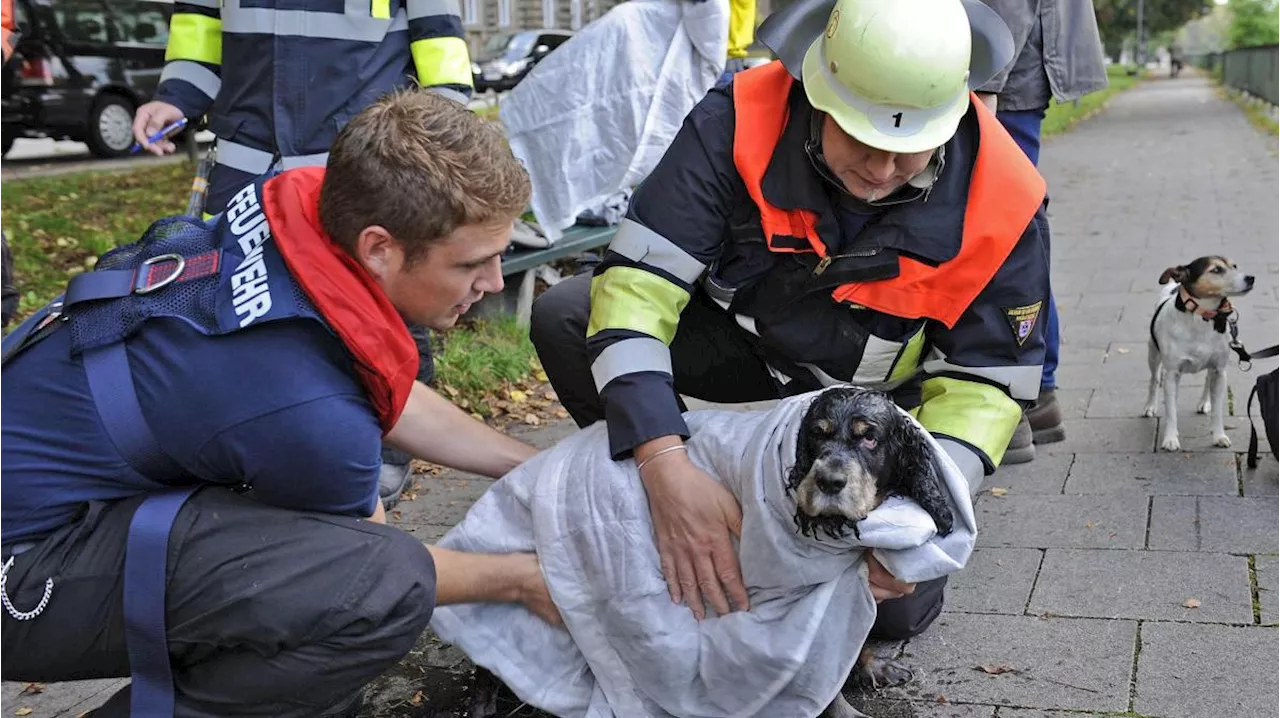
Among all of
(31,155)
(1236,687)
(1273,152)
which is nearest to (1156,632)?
(1236,687)

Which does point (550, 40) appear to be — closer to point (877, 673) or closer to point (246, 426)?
point (877, 673)

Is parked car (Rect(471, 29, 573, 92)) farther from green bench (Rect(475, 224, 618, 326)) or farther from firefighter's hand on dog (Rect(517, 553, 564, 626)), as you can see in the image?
firefighter's hand on dog (Rect(517, 553, 564, 626))

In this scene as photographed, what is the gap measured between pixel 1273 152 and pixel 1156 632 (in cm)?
1492

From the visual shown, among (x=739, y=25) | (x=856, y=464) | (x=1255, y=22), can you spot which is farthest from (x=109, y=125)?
(x=1255, y=22)

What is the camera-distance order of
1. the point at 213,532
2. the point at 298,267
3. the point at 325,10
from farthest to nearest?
1. the point at 325,10
2. the point at 213,532
3. the point at 298,267

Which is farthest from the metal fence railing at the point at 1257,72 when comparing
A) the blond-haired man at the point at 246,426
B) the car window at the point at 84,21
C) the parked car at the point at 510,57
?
the blond-haired man at the point at 246,426

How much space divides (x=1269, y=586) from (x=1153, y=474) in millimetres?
1041

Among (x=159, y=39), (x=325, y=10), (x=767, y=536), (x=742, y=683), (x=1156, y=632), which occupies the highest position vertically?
(x=325, y=10)

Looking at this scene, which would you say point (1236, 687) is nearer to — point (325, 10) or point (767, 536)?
point (767, 536)

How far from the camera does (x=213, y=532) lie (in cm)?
234

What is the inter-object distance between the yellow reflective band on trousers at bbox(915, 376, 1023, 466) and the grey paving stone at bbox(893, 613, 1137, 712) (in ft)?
1.73

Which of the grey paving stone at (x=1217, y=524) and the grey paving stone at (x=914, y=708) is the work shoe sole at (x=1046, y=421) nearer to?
the grey paving stone at (x=1217, y=524)

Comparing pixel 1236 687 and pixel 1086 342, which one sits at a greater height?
pixel 1236 687

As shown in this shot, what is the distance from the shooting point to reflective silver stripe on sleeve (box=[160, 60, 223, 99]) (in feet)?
13.9
